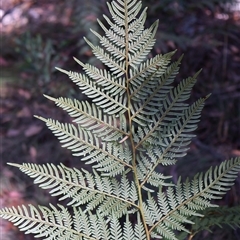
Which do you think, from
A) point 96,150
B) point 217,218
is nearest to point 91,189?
point 96,150

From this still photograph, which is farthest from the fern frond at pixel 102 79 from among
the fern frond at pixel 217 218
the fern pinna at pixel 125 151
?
the fern frond at pixel 217 218

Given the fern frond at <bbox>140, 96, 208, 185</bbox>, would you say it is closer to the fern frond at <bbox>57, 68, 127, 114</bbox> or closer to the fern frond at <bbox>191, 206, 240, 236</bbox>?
the fern frond at <bbox>57, 68, 127, 114</bbox>

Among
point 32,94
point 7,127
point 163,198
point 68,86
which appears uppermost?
point 163,198

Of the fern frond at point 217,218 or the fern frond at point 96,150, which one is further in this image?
the fern frond at point 217,218

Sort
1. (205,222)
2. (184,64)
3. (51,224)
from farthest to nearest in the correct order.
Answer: (184,64), (205,222), (51,224)

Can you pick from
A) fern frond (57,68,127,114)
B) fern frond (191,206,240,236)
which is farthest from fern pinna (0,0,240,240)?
fern frond (191,206,240,236)

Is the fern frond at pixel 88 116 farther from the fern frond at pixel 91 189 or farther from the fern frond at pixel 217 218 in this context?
the fern frond at pixel 217 218

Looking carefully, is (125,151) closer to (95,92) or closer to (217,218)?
(95,92)

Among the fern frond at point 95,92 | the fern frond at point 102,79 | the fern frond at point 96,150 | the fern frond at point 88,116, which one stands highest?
the fern frond at point 102,79

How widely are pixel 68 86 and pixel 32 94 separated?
35cm

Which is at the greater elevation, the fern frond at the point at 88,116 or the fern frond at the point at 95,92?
the fern frond at the point at 95,92

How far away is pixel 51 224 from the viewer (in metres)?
0.62

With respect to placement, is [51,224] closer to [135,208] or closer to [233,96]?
[135,208]

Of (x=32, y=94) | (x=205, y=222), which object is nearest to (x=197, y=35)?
(x=32, y=94)
